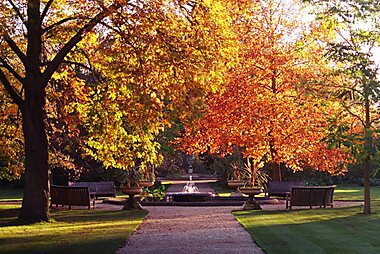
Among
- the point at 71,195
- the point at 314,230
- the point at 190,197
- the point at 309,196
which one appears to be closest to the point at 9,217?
the point at 71,195

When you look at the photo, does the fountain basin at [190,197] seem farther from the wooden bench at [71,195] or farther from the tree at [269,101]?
the wooden bench at [71,195]

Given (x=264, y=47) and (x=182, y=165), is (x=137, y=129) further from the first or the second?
(x=182, y=165)

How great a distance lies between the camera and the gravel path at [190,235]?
40.6 feet

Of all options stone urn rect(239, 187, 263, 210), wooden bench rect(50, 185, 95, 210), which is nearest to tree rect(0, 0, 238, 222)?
wooden bench rect(50, 185, 95, 210)

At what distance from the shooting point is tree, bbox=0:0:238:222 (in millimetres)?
16188

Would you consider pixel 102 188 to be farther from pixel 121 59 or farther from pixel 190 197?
pixel 121 59

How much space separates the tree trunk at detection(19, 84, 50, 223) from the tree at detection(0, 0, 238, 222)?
3cm

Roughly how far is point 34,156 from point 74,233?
3.74m

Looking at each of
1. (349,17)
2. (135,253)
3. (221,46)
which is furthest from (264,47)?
(135,253)

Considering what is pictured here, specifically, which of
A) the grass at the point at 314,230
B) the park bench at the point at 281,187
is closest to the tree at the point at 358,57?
the grass at the point at 314,230

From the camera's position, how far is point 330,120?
1814 cm

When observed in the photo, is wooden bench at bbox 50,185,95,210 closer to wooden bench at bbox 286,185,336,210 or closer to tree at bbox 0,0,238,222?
tree at bbox 0,0,238,222

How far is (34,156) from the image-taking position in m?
18.2

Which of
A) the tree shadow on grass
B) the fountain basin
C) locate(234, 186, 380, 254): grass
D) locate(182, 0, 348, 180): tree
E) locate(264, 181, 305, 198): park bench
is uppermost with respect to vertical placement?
locate(182, 0, 348, 180): tree
